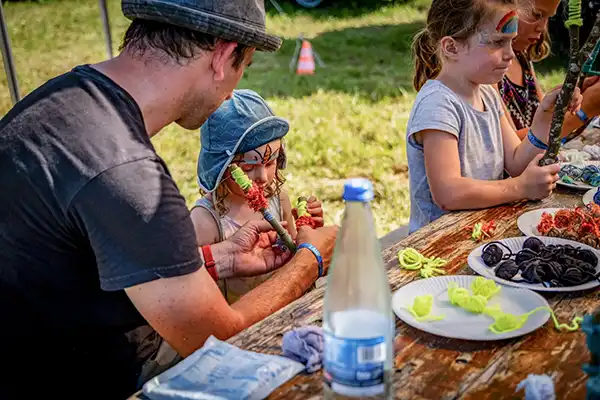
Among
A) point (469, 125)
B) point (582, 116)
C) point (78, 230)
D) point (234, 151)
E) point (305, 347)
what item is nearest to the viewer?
point (305, 347)

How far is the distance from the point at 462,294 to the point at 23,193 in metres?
1.05

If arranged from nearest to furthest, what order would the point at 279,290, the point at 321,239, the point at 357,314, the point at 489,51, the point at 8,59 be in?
the point at 357,314
the point at 279,290
the point at 321,239
the point at 489,51
the point at 8,59

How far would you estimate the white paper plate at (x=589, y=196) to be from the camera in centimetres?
246

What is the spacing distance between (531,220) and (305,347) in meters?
1.13

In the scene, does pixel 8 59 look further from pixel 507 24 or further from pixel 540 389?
pixel 540 389

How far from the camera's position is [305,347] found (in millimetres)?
1462

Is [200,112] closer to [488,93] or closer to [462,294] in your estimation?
[462,294]

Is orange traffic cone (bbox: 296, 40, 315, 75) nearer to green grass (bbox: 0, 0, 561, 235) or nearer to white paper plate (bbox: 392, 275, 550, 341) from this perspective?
green grass (bbox: 0, 0, 561, 235)

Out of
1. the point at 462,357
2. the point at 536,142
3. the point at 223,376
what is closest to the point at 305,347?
the point at 223,376

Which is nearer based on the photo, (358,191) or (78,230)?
(358,191)

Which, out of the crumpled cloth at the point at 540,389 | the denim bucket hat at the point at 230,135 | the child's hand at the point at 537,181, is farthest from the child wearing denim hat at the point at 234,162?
the crumpled cloth at the point at 540,389

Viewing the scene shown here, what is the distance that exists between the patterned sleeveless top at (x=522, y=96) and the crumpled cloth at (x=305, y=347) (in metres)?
2.39

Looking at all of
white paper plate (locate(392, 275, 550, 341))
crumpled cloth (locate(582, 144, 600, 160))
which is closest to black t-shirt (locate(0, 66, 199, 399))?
white paper plate (locate(392, 275, 550, 341))

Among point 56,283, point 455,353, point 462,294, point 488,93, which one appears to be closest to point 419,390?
point 455,353
